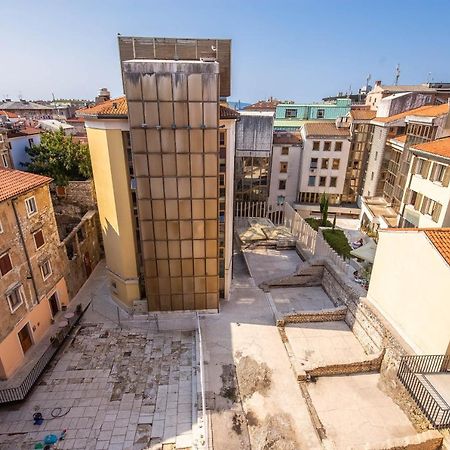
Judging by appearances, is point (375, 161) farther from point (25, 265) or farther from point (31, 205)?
point (25, 265)

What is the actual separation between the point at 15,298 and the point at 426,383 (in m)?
23.0

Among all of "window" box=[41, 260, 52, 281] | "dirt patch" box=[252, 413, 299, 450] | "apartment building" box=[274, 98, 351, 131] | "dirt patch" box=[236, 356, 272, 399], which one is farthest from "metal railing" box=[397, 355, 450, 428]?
"apartment building" box=[274, 98, 351, 131]

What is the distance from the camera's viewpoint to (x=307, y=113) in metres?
60.9

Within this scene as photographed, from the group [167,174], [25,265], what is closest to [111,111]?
[167,174]

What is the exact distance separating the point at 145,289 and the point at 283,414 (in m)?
12.3

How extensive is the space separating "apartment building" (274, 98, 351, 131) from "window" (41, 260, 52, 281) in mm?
47988

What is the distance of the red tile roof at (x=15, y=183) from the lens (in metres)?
18.2

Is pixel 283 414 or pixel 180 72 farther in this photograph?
pixel 180 72

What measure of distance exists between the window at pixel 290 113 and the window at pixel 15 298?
55.9m

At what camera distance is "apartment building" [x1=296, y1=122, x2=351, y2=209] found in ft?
159

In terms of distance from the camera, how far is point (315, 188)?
169ft

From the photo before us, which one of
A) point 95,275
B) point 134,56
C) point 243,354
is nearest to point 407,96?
point 134,56

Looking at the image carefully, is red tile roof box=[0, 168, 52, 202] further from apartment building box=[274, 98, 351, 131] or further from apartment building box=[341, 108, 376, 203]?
apartment building box=[274, 98, 351, 131]

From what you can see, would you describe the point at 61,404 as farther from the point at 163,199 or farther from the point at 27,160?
the point at 27,160
